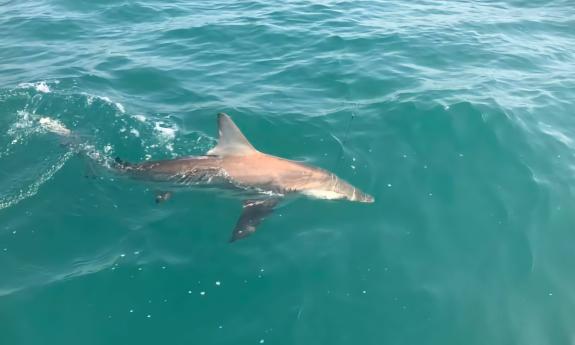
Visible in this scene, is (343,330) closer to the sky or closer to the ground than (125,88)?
closer to the ground

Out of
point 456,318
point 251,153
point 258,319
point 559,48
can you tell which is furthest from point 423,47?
point 258,319

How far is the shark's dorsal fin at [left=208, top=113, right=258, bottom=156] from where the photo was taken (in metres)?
10.5

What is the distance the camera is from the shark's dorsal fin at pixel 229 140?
10.5 meters

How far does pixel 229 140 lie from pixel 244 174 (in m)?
0.83

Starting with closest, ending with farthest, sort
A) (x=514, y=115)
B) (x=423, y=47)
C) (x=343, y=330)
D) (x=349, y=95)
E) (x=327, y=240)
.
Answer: (x=343, y=330), (x=327, y=240), (x=514, y=115), (x=349, y=95), (x=423, y=47)

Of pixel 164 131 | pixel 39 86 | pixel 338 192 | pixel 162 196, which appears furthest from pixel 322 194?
pixel 39 86

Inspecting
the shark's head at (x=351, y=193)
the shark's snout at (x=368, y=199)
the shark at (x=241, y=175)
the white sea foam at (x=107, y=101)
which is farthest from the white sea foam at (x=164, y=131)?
the shark's snout at (x=368, y=199)

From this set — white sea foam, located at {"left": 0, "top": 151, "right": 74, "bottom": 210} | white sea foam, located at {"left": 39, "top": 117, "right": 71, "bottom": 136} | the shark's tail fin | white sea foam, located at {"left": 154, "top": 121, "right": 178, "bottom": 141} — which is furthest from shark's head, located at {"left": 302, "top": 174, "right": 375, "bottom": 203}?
white sea foam, located at {"left": 39, "top": 117, "right": 71, "bottom": 136}

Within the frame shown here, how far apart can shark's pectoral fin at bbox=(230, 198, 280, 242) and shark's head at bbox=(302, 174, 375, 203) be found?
35.2 inches

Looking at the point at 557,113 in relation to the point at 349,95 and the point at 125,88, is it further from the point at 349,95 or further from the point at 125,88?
the point at 125,88

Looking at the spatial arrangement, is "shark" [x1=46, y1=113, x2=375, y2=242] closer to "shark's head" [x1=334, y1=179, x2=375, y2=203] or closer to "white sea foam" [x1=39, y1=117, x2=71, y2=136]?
"shark's head" [x1=334, y1=179, x2=375, y2=203]

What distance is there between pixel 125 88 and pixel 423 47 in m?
10.9

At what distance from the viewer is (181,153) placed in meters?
12.2

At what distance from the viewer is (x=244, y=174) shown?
10664mm
